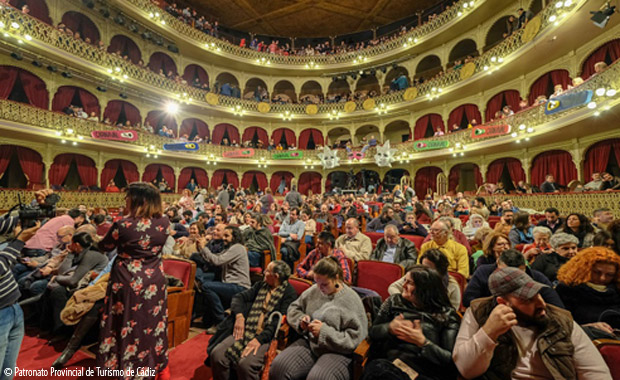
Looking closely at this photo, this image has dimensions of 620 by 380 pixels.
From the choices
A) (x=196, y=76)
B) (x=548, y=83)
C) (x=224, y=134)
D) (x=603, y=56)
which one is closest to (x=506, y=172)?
(x=548, y=83)

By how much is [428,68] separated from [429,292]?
1729 centimetres

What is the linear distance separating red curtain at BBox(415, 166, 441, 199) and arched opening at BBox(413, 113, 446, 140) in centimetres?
182

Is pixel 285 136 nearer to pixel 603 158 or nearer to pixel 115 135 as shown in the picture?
pixel 115 135

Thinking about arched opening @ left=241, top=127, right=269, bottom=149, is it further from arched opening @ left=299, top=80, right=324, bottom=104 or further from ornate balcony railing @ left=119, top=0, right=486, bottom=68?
ornate balcony railing @ left=119, top=0, right=486, bottom=68

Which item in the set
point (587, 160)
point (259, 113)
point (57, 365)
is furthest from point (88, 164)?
point (587, 160)

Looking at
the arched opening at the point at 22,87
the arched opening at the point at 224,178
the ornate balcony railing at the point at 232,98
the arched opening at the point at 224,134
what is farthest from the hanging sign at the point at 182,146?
the arched opening at the point at 22,87

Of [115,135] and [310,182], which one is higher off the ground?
[115,135]

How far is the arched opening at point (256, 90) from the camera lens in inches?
662

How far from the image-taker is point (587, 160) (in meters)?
8.81

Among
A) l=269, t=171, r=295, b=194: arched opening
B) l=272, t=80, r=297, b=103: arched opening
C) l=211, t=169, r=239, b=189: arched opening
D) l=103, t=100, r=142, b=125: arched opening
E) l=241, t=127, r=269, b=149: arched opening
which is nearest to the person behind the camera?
l=103, t=100, r=142, b=125: arched opening

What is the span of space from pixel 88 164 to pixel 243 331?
13703 mm

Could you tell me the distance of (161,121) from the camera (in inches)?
565

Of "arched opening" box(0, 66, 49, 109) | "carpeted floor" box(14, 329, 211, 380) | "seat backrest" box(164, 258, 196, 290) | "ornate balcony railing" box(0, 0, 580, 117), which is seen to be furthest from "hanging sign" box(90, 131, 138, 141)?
"seat backrest" box(164, 258, 196, 290)

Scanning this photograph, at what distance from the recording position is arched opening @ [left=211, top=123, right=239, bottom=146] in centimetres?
1622
